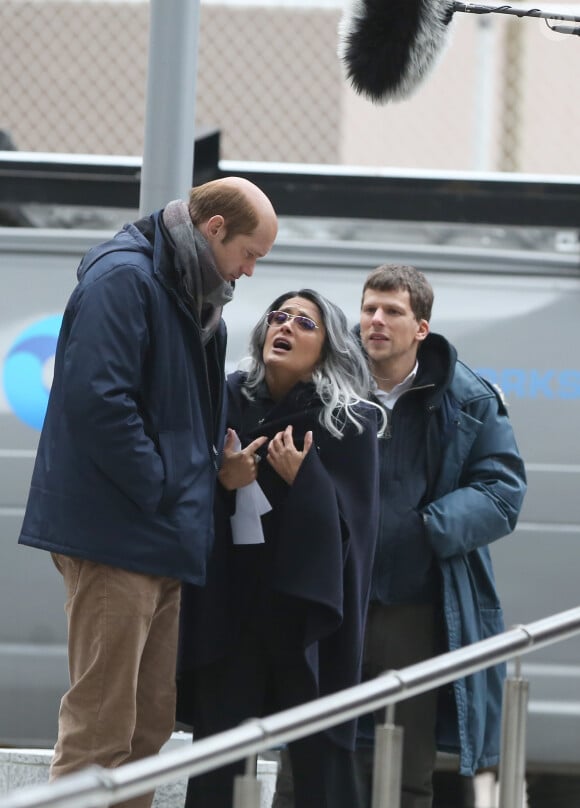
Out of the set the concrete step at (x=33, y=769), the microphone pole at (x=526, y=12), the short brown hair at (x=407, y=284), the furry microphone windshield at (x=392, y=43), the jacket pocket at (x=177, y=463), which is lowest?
the concrete step at (x=33, y=769)

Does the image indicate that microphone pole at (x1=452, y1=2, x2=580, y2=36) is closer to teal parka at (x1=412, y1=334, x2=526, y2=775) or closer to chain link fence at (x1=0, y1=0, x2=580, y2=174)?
teal parka at (x1=412, y1=334, x2=526, y2=775)

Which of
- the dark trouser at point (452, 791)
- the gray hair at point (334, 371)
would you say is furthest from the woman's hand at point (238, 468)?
the dark trouser at point (452, 791)

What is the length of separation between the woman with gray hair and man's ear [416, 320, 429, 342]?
1.25 feet

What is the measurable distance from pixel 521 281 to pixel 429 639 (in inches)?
66.3

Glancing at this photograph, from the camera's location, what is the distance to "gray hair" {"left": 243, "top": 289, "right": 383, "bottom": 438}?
3.56 metres

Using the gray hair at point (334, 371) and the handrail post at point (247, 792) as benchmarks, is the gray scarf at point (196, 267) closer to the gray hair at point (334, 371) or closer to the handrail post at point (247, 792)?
the gray hair at point (334, 371)

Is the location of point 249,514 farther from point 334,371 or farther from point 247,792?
point 247,792

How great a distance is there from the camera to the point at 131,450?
10.1 ft

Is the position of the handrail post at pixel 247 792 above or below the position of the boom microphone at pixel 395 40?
below

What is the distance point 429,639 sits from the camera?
150 inches

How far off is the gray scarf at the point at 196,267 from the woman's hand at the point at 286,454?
1.15 ft

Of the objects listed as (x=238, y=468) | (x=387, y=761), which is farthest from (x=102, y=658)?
(x=387, y=761)

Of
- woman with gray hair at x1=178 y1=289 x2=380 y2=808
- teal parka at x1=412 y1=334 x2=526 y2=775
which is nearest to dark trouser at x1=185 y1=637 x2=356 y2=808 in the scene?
woman with gray hair at x1=178 y1=289 x2=380 y2=808

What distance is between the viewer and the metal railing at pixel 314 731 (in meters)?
2.06
